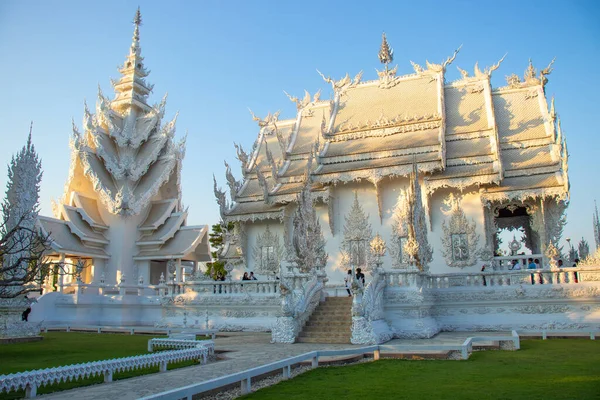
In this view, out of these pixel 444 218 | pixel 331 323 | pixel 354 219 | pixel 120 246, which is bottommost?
pixel 331 323

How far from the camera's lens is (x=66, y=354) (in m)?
9.89

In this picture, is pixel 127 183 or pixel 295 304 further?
pixel 127 183

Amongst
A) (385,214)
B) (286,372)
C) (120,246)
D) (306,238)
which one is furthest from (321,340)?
(120,246)

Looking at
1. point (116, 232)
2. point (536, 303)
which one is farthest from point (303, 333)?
point (116, 232)

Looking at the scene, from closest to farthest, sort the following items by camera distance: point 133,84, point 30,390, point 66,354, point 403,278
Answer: point 30,390 → point 66,354 → point 403,278 → point 133,84

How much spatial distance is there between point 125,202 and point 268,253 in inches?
290

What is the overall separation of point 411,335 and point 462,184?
635 centimetres

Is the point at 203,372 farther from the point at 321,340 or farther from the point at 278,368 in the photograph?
the point at 321,340

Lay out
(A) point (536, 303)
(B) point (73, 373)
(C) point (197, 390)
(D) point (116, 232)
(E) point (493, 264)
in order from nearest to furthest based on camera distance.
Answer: (C) point (197, 390) < (B) point (73, 373) < (A) point (536, 303) < (E) point (493, 264) < (D) point (116, 232)

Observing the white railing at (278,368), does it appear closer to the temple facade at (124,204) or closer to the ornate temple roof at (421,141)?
the ornate temple roof at (421,141)

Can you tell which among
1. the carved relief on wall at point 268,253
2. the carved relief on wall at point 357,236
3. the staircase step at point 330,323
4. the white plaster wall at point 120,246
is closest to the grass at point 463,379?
the staircase step at point 330,323

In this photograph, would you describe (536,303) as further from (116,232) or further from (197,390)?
(116,232)

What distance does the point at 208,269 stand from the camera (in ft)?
126

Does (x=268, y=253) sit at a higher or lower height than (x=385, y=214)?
lower
